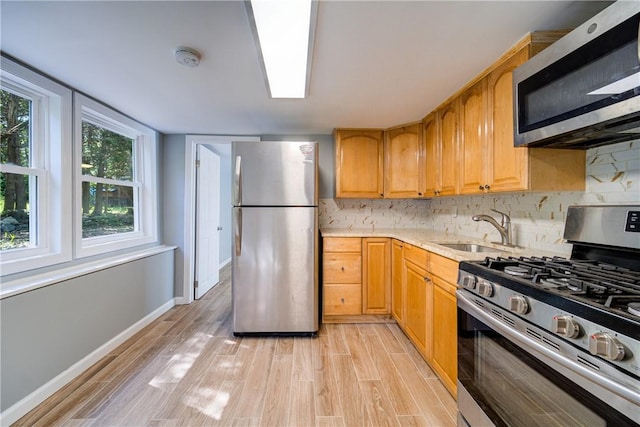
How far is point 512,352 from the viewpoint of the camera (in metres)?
1.00

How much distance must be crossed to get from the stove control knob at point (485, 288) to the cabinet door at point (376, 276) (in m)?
1.50

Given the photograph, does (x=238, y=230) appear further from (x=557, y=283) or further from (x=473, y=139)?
(x=557, y=283)

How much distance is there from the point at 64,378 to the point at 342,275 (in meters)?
2.17

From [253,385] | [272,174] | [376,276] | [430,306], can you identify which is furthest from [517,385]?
[272,174]

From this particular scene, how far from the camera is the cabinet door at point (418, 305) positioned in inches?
75.2

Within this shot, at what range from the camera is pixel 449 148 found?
2225 mm

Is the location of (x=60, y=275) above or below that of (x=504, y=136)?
below

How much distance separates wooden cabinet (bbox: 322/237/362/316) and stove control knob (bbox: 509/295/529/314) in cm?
171

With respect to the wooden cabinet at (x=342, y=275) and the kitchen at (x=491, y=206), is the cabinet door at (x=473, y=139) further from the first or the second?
the wooden cabinet at (x=342, y=275)

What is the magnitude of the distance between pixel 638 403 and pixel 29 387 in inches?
105

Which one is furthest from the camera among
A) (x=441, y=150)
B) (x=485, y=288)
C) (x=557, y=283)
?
(x=441, y=150)

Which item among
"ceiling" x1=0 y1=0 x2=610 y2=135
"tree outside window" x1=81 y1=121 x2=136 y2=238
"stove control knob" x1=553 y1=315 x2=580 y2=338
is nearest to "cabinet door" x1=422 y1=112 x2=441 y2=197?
"ceiling" x1=0 y1=0 x2=610 y2=135

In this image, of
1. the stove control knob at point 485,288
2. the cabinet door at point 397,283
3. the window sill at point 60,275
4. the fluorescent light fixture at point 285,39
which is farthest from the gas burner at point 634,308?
the window sill at point 60,275

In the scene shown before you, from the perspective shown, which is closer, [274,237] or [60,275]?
[60,275]
